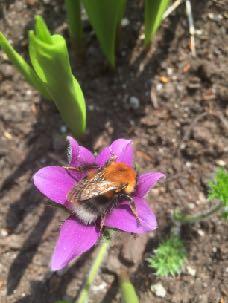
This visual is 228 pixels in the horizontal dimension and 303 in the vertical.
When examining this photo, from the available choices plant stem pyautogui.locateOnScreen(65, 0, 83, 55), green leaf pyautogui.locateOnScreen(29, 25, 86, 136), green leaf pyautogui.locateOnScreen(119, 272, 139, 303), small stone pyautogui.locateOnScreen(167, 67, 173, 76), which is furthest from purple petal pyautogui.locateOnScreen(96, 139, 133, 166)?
small stone pyautogui.locateOnScreen(167, 67, 173, 76)

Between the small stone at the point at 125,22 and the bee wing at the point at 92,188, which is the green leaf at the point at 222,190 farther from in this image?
the small stone at the point at 125,22

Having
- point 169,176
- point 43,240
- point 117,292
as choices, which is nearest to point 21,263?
point 43,240

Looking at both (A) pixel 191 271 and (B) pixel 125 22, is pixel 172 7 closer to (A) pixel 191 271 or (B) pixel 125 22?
(B) pixel 125 22

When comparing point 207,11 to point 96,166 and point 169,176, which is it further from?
point 96,166

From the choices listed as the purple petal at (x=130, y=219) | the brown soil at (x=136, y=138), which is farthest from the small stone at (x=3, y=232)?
the purple petal at (x=130, y=219)

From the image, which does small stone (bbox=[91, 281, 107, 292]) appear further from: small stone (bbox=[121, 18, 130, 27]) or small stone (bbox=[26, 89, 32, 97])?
small stone (bbox=[121, 18, 130, 27])

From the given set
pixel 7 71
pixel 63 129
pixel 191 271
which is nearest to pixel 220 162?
pixel 191 271
